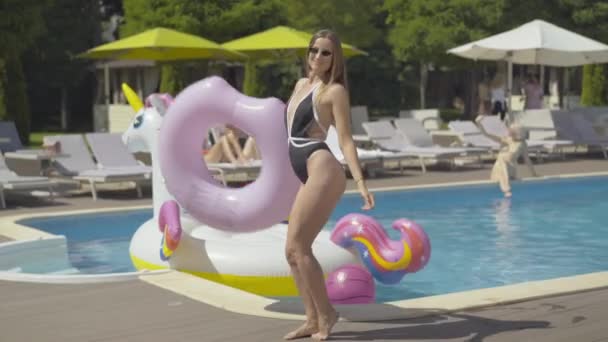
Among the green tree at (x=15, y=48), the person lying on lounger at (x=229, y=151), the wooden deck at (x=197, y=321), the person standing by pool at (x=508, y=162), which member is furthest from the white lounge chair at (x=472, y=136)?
the wooden deck at (x=197, y=321)

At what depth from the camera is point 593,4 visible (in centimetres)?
3241

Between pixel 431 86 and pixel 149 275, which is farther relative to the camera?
pixel 431 86

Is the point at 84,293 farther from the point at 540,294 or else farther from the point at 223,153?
the point at 223,153

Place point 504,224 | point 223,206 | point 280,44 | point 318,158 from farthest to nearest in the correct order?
point 280,44
point 504,224
point 223,206
point 318,158

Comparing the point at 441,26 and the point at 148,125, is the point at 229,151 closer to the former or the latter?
the point at 148,125

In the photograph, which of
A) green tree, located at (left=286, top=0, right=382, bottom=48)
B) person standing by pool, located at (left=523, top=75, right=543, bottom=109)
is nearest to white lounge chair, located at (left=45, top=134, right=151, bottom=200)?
person standing by pool, located at (left=523, top=75, right=543, bottom=109)

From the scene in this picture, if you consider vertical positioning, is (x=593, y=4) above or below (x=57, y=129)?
above

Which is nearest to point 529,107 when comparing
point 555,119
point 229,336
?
point 555,119

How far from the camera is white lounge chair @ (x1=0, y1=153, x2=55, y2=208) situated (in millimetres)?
12484

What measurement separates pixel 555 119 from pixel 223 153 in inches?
352

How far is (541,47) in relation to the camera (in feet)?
65.4

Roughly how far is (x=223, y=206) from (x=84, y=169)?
7545 millimetres

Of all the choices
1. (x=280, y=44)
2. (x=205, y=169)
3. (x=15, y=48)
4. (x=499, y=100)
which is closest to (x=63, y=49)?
(x=15, y=48)

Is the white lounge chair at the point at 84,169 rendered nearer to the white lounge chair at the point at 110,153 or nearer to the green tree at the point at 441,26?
the white lounge chair at the point at 110,153
